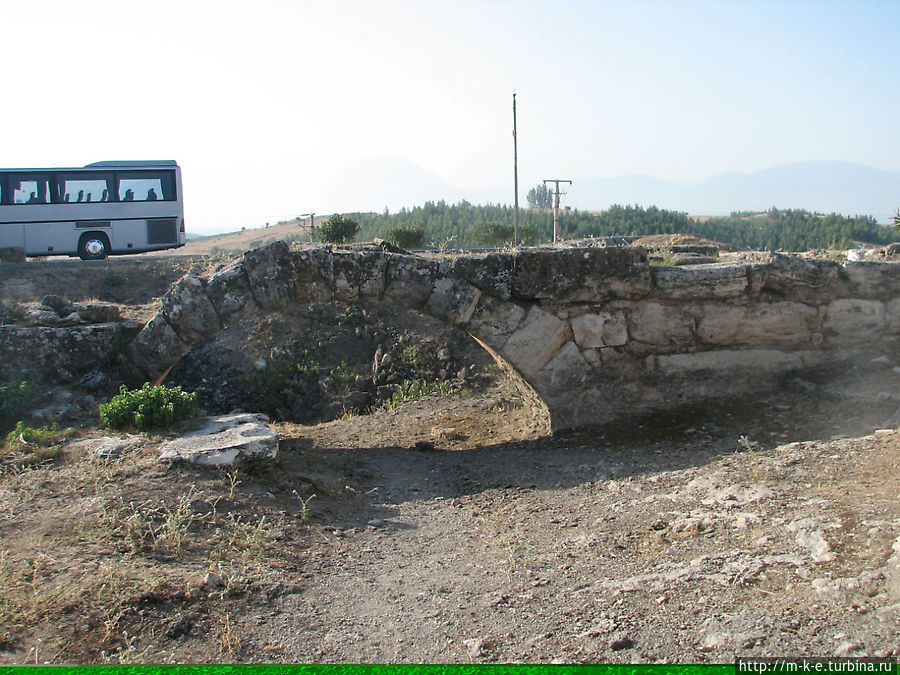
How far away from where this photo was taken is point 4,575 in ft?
12.1

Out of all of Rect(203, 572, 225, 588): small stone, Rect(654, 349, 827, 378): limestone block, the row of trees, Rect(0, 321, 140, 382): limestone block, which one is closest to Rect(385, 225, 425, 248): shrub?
the row of trees

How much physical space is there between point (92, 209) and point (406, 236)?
28.3 ft

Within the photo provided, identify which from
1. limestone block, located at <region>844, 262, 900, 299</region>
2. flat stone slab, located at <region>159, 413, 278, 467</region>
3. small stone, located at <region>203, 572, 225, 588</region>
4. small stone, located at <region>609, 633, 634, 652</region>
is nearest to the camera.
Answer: small stone, located at <region>609, 633, 634, 652</region>

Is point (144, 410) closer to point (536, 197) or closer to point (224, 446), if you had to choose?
point (224, 446)

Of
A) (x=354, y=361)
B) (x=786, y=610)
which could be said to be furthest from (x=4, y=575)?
(x=354, y=361)

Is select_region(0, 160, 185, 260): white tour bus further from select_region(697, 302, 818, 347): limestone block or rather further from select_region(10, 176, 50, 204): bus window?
select_region(697, 302, 818, 347): limestone block

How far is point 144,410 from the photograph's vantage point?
20.8 feet

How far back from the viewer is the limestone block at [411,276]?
23.8 ft

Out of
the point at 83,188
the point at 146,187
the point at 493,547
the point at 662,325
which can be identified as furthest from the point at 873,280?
the point at 83,188

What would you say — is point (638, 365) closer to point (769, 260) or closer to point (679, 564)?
point (769, 260)

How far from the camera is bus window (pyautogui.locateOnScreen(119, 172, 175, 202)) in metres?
16.2

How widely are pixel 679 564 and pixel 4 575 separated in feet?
12.0

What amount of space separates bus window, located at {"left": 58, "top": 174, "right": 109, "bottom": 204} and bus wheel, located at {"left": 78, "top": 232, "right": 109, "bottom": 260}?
853 mm

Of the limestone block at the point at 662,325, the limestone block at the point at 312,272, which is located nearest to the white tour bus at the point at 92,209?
the limestone block at the point at 312,272
